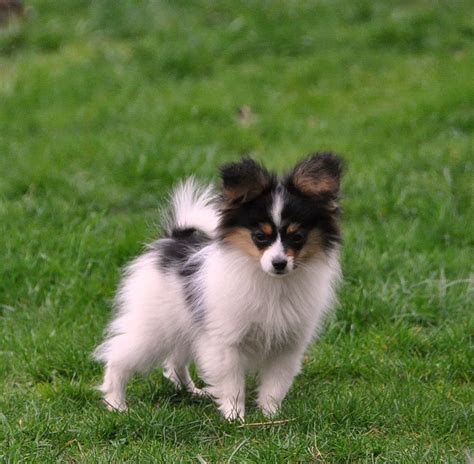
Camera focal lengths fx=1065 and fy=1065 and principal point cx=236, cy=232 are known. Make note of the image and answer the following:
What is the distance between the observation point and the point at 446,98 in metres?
8.94

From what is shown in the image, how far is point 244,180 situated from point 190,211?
754 mm

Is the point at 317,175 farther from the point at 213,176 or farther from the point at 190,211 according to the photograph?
the point at 213,176

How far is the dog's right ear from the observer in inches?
177

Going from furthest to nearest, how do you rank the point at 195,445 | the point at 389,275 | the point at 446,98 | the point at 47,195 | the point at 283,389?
1. the point at 446,98
2. the point at 47,195
3. the point at 389,275
4. the point at 283,389
5. the point at 195,445

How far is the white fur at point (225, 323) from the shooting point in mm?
4656

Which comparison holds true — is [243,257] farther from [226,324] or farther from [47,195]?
[47,195]

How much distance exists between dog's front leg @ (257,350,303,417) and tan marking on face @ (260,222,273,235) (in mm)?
638

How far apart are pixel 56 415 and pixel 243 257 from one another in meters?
1.08

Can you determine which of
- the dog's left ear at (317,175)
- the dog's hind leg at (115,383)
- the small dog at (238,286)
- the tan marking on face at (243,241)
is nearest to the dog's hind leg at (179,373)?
the small dog at (238,286)

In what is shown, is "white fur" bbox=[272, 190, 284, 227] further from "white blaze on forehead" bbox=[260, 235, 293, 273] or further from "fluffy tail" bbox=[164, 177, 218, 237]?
"fluffy tail" bbox=[164, 177, 218, 237]

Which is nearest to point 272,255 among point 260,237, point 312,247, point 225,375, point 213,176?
point 260,237

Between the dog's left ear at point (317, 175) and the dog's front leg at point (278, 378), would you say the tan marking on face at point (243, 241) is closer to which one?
the dog's left ear at point (317, 175)

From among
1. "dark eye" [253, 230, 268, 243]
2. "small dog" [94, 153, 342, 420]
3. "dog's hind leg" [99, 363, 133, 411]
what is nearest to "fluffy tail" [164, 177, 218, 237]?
"small dog" [94, 153, 342, 420]

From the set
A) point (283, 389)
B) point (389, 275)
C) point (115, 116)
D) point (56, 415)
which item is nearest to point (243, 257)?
point (283, 389)
